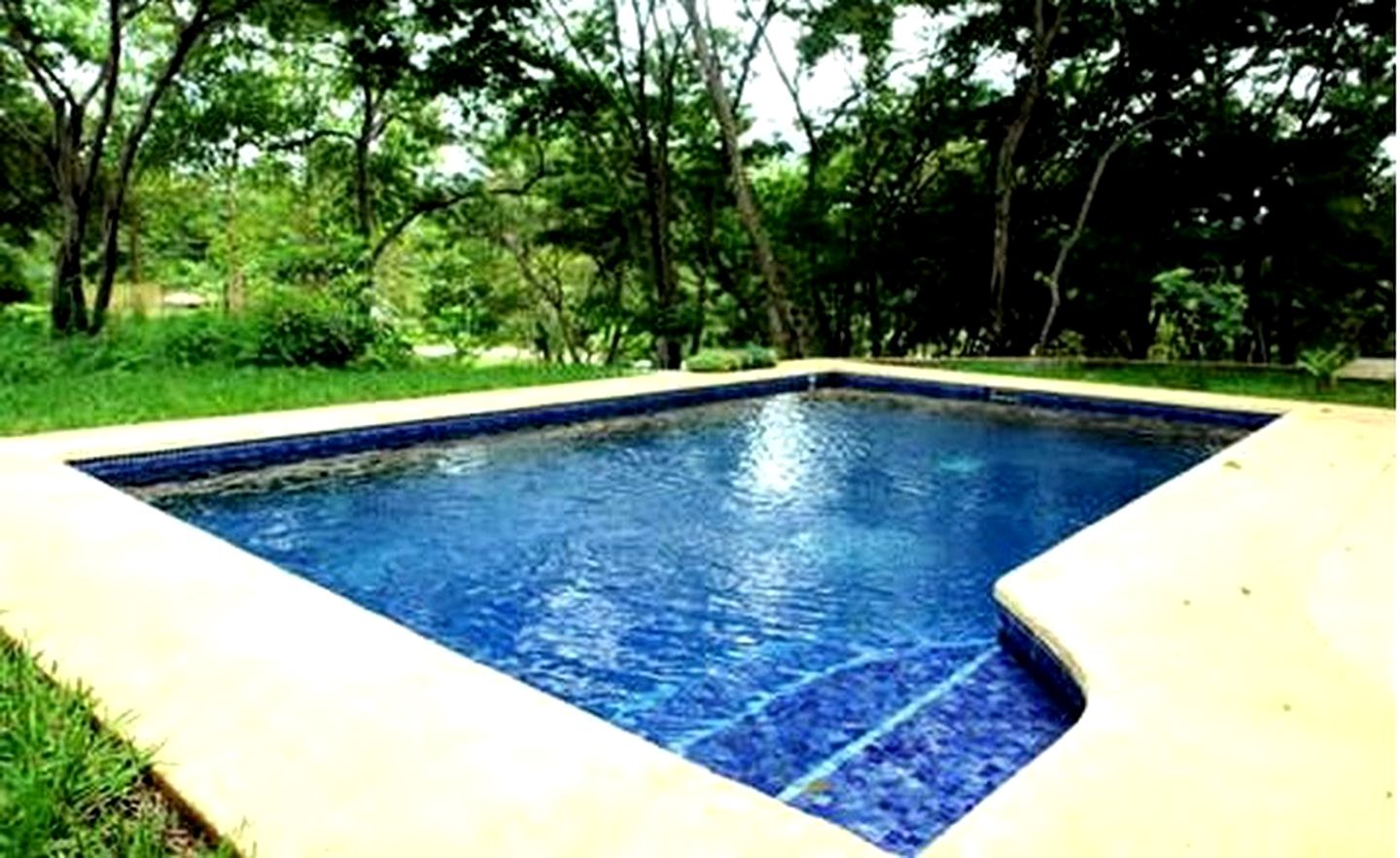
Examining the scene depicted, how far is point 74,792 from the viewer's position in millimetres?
1934

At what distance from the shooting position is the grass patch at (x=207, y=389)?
666 cm

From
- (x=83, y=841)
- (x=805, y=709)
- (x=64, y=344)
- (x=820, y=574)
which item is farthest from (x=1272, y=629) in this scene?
(x=64, y=344)

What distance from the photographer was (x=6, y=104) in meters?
12.4

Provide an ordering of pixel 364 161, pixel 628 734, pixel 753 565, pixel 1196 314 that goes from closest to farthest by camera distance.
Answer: pixel 628 734 < pixel 753 565 < pixel 1196 314 < pixel 364 161

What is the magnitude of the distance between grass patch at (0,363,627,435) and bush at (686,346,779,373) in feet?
3.34

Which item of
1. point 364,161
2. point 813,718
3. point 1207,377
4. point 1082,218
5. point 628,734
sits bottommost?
point 813,718

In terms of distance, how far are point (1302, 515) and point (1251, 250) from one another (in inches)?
360

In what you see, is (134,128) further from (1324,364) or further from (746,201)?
(1324,364)

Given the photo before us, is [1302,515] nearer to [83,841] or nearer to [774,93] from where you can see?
[83,841]

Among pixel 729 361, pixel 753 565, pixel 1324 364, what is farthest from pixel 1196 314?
pixel 753 565

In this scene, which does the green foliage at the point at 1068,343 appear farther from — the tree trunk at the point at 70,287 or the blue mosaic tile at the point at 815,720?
the tree trunk at the point at 70,287

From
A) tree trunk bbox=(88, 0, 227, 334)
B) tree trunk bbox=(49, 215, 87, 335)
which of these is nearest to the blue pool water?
tree trunk bbox=(88, 0, 227, 334)

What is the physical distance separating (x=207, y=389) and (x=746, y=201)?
276 inches

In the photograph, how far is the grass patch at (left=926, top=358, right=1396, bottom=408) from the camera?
8.77 metres
